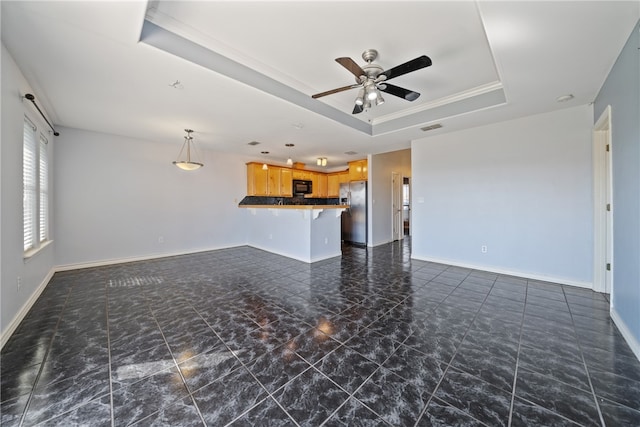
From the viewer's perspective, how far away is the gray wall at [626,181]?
1.87 m

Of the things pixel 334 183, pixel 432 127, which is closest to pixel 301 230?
pixel 432 127

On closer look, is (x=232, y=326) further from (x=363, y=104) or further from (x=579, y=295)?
(x=579, y=295)

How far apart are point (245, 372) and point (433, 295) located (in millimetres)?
2357

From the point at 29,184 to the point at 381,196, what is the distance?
6.31 meters

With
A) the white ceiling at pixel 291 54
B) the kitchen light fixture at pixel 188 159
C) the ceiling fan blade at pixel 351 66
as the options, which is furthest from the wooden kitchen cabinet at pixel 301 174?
the ceiling fan blade at pixel 351 66

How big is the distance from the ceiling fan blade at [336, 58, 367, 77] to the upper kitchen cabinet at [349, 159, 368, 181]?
4416 millimetres

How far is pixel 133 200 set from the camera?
484cm

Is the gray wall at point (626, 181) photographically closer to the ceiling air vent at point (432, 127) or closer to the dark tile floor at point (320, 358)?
the dark tile floor at point (320, 358)

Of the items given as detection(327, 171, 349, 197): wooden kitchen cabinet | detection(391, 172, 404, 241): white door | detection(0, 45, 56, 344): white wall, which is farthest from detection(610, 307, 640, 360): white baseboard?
detection(327, 171, 349, 197): wooden kitchen cabinet

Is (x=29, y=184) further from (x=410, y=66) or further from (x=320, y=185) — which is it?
(x=320, y=185)

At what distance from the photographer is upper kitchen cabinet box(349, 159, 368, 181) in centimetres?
662

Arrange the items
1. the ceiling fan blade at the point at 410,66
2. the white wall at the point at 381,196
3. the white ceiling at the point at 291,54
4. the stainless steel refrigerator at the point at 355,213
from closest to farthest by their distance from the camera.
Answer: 1. the white ceiling at the point at 291,54
2. the ceiling fan blade at the point at 410,66
3. the white wall at the point at 381,196
4. the stainless steel refrigerator at the point at 355,213

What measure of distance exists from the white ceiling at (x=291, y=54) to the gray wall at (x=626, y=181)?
0.20m

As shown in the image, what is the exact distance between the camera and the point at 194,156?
18.4ft
